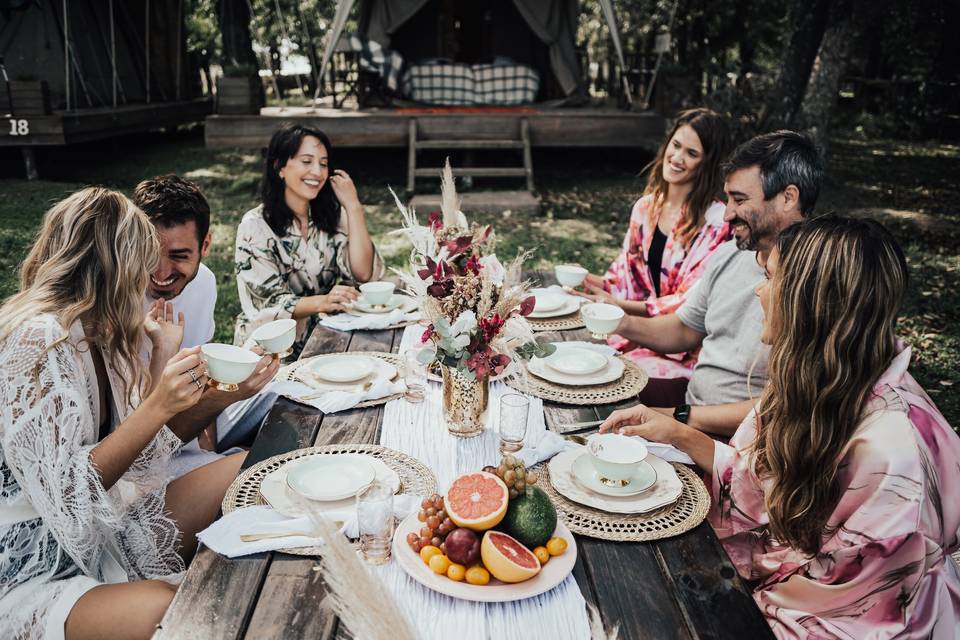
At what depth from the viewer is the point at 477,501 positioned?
5.24ft

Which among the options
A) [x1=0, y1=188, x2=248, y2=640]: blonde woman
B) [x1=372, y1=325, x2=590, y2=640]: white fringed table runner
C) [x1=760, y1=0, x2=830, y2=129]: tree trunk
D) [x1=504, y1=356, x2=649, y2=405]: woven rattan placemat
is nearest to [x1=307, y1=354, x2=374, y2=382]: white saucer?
[x1=504, y1=356, x2=649, y2=405]: woven rattan placemat

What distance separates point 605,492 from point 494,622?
1.75 ft

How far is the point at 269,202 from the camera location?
3.80 meters

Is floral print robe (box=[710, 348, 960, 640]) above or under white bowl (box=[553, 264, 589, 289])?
under

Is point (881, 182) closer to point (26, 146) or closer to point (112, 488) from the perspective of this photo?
point (112, 488)

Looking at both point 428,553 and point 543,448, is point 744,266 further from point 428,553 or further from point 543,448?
point 428,553

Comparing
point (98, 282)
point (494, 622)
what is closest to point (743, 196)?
point (494, 622)

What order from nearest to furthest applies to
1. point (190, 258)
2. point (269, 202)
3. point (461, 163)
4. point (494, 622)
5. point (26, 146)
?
1. point (494, 622)
2. point (190, 258)
3. point (269, 202)
4. point (26, 146)
5. point (461, 163)

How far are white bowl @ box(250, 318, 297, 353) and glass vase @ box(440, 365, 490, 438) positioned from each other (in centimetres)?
51

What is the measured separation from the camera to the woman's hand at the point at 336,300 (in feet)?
11.1

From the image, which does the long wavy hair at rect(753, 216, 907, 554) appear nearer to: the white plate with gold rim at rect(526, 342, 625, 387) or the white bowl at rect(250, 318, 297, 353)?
the white plate with gold rim at rect(526, 342, 625, 387)

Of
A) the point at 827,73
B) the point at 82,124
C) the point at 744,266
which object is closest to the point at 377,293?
the point at 744,266

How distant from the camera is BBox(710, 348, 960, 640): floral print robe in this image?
5.40ft

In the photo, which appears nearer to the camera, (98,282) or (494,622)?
(494,622)
